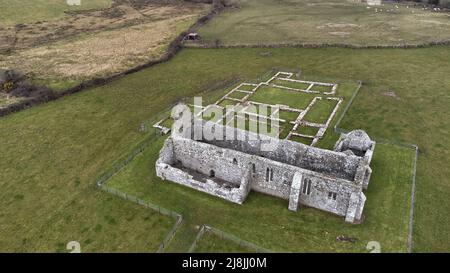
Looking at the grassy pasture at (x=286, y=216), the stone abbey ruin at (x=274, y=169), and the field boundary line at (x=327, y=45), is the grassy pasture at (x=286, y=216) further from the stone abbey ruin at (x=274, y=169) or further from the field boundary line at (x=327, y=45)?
the field boundary line at (x=327, y=45)

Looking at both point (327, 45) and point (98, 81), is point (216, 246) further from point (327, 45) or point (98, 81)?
point (327, 45)

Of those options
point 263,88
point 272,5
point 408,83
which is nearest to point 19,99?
point 263,88

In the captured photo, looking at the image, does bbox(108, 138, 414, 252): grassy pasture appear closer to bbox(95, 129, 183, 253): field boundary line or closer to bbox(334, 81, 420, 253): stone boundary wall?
bbox(334, 81, 420, 253): stone boundary wall

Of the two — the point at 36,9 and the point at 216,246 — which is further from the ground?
the point at 36,9

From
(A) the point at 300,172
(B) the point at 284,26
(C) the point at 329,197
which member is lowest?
(C) the point at 329,197

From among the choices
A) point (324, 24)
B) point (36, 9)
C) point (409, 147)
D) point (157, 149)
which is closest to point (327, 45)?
point (324, 24)
